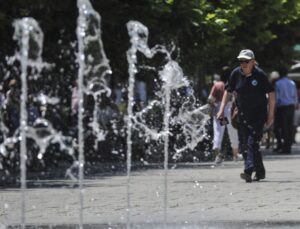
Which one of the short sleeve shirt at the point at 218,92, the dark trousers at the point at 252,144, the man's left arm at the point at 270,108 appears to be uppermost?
the short sleeve shirt at the point at 218,92

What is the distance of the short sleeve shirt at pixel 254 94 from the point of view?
1482cm

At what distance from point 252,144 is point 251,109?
0.50 meters

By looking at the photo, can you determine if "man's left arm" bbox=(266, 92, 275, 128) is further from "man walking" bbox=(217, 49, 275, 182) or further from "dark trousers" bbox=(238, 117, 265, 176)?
"dark trousers" bbox=(238, 117, 265, 176)

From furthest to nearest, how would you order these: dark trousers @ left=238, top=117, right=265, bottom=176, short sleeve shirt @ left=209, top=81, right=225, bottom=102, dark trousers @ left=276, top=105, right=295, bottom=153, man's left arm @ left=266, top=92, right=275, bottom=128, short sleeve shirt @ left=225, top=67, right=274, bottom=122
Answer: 1. dark trousers @ left=276, top=105, right=295, bottom=153
2. short sleeve shirt @ left=209, top=81, right=225, bottom=102
3. man's left arm @ left=266, top=92, right=275, bottom=128
4. short sleeve shirt @ left=225, top=67, right=274, bottom=122
5. dark trousers @ left=238, top=117, right=265, bottom=176

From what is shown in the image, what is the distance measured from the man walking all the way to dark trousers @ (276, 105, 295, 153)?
10.1m

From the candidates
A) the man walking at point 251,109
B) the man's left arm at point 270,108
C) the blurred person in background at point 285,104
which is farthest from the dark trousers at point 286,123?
the man walking at point 251,109

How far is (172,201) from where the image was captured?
12.3 metres

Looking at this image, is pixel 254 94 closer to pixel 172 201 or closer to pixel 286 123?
pixel 172 201

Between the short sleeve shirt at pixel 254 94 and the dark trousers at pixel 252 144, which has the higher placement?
the short sleeve shirt at pixel 254 94

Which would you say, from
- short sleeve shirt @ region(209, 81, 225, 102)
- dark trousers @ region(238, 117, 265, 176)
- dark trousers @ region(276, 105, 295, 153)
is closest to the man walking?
dark trousers @ region(238, 117, 265, 176)

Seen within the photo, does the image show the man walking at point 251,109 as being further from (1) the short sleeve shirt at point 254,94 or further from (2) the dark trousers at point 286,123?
(2) the dark trousers at point 286,123

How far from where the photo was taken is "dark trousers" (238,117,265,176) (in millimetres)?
14680

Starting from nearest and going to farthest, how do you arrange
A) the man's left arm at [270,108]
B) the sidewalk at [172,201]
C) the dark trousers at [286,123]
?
the sidewalk at [172,201], the man's left arm at [270,108], the dark trousers at [286,123]

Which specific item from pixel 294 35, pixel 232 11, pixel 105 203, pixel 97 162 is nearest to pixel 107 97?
pixel 97 162
